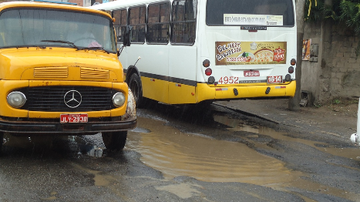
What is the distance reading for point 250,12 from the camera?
9.95 meters

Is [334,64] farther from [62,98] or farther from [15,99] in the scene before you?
[15,99]

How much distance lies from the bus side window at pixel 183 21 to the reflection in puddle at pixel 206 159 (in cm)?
217

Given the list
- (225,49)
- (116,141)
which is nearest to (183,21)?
(225,49)

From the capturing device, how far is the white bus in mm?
9594

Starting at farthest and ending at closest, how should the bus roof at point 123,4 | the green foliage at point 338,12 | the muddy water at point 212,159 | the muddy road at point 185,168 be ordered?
the bus roof at point 123,4, the green foliage at point 338,12, the muddy water at point 212,159, the muddy road at point 185,168

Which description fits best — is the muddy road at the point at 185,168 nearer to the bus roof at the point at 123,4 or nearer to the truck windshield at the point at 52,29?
the truck windshield at the point at 52,29

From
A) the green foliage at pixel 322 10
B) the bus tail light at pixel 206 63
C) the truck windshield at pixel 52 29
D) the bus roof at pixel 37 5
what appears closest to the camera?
the truck windshield at pixel 52 29

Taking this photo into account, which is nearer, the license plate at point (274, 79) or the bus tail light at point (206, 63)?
the bus tail light at point (206, 63)

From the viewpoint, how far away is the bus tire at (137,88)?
12516 millimetres

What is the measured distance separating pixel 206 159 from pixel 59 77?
8.31 ft

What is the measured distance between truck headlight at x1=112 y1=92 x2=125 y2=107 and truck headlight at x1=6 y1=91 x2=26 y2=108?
1.27 m

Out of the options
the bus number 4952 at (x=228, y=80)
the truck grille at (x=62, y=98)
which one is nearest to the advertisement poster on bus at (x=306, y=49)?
the bus number 4952 at (x=228, y=80)

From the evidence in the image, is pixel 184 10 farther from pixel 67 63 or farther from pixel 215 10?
pixel 67 63

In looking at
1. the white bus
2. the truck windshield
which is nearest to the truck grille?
the truck windshield
